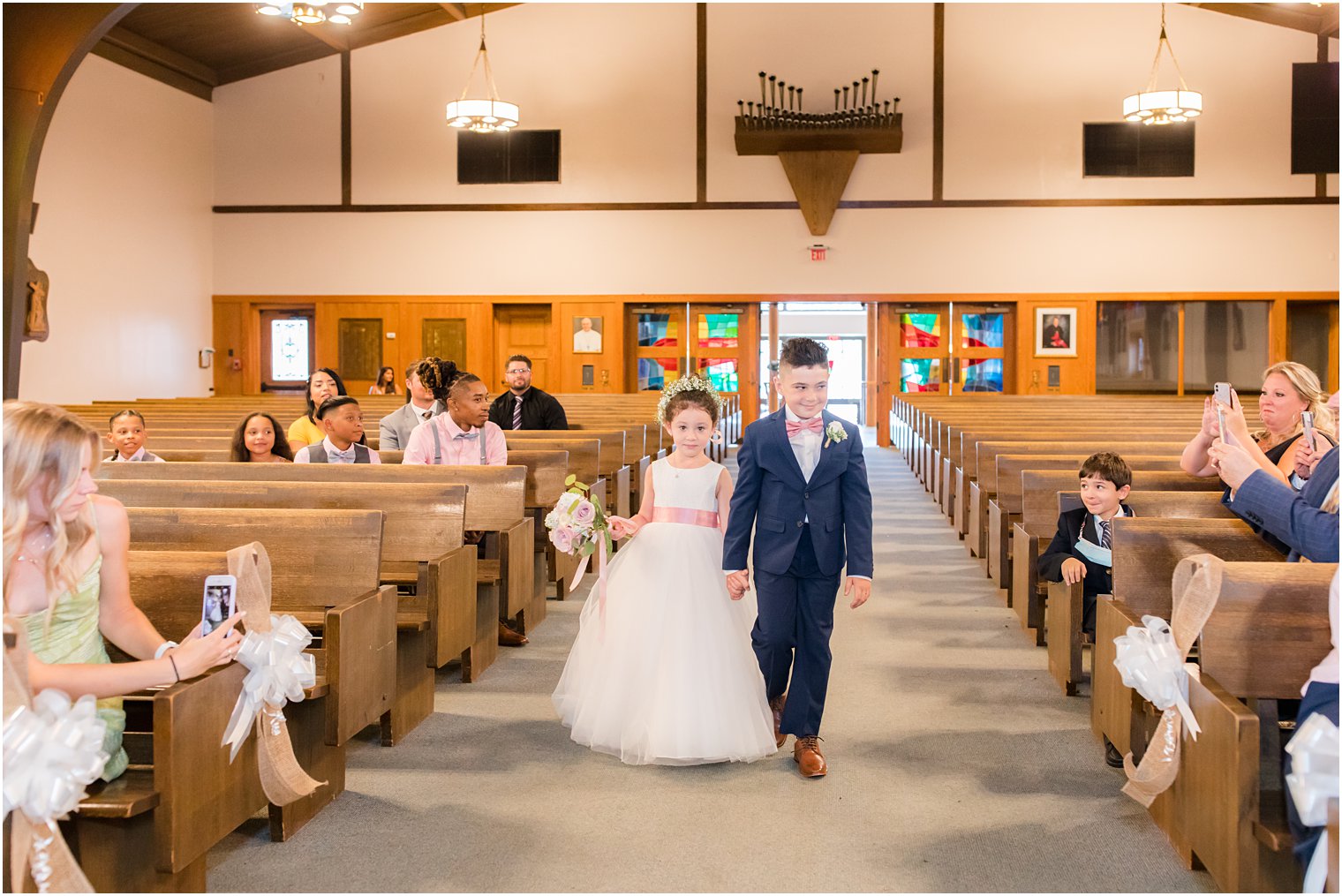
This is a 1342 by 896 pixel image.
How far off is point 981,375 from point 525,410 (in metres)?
9.50

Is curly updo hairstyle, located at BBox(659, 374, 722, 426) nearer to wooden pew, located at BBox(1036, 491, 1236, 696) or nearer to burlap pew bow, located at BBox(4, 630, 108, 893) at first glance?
wooden pew, located at BBox(1036, 491, 1236, 696)

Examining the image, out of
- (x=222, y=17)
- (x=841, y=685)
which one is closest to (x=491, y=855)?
(x=841, y=685)

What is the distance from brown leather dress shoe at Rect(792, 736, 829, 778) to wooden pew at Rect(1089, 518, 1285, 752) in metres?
0.79

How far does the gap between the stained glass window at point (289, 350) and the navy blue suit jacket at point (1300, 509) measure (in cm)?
1414

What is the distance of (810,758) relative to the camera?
3.20 metres

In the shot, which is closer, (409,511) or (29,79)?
(409,511)

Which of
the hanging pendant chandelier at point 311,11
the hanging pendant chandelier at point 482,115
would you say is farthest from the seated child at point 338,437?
the hanging pendant chandelier at point 482,115

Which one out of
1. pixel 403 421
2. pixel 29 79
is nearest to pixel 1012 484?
pixel 403 421

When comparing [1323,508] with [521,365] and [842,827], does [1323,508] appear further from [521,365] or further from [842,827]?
[521,365]

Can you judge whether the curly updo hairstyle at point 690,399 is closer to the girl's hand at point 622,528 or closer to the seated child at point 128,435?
the girl's hand at point 622,528

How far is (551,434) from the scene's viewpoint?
6.54 meters

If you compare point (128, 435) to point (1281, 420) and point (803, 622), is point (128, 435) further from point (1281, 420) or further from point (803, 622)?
point (1281, 420)

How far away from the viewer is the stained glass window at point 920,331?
15.1 m

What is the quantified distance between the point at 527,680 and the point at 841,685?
3.71 feet
